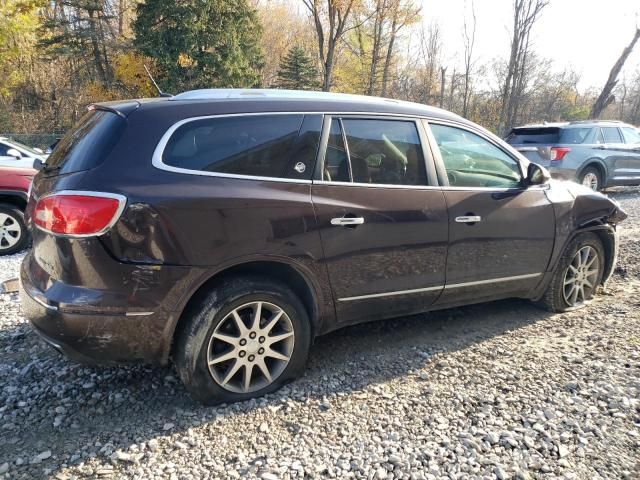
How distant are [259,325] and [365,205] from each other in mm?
1011

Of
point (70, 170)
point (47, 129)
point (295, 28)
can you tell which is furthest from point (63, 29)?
point (70, 170)

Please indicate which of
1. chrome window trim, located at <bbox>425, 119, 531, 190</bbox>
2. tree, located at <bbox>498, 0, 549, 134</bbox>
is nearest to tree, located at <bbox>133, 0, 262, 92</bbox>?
tree, located at <bbox>498, 0, 549, 134</bbox>

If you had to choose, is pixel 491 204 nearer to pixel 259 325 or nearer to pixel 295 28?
pixel 259 325

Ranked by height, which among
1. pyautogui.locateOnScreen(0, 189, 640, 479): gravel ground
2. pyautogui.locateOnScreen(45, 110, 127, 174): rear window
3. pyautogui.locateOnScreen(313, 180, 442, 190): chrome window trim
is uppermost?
pyautogui.locateOnScreen(45, 110, 127, 174): rear window

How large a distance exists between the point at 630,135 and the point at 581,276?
9.31 metres

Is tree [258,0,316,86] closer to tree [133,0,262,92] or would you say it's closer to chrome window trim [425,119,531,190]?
tree [133,0,262,92]

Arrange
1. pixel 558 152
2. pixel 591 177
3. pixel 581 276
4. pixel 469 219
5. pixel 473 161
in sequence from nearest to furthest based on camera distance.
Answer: pixel 469 219 < pixel 473 161 < pixel 581 276 < pixel 558 152 < pixel 591 177

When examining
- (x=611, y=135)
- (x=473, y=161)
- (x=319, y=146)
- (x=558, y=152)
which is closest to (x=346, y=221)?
(x=319, y=146)

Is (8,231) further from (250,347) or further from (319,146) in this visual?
(319,146)

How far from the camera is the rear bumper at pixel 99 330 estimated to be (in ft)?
7.93

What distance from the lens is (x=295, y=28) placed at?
39.1m

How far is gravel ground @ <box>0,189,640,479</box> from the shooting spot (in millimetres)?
2328

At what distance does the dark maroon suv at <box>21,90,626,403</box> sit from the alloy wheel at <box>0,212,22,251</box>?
13.9ft

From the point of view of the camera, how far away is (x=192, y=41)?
21.6 metres
